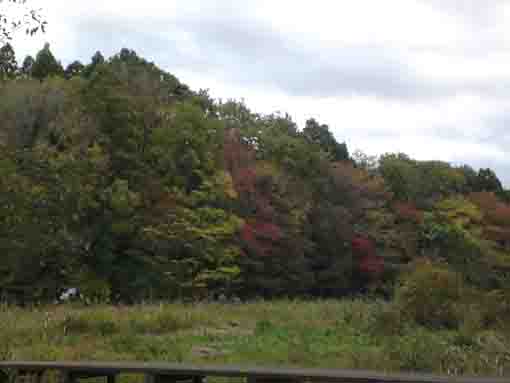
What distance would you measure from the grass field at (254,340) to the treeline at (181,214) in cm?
742

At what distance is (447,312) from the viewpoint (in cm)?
1614

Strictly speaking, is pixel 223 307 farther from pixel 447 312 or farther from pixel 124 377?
pixel 124 377

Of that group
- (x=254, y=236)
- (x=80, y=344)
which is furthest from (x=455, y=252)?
(x=80, y=344)

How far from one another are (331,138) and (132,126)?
32.9 metres

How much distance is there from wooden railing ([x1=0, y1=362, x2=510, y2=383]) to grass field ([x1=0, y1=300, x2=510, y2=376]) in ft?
4.69

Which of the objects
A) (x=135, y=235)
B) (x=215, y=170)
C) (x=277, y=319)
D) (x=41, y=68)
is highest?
(x=41, y=68)

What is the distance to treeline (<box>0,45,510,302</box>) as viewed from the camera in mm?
32000

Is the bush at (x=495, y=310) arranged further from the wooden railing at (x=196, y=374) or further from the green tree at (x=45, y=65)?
the green tree at (x=45, y=65)

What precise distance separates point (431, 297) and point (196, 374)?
31.1 ft

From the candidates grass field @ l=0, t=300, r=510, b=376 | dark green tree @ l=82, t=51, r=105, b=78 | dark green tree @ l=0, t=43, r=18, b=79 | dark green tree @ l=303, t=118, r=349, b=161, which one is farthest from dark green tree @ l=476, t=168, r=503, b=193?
dark green tree @ l=0, t=43, r=18, b=79

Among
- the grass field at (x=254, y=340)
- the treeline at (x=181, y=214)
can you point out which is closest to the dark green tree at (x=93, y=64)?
the treeline at (x=181, y=214)

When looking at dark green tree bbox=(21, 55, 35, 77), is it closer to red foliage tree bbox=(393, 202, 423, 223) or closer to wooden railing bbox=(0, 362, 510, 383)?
red foliage tree bbox=(393, 202, 423, 223)

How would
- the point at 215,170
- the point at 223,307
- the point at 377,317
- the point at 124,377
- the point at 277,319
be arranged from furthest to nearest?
the point at 215,170 < the point at 223,307 < the point at 277,319 < the point at 377,317 < the point at 124,377

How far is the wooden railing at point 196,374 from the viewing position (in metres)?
7.31
